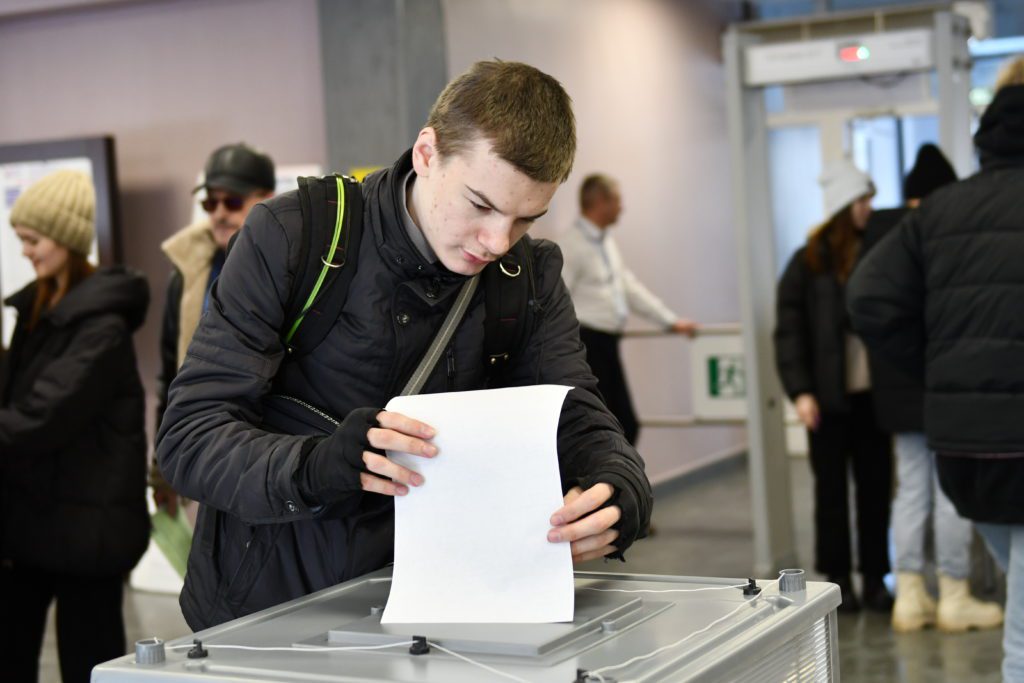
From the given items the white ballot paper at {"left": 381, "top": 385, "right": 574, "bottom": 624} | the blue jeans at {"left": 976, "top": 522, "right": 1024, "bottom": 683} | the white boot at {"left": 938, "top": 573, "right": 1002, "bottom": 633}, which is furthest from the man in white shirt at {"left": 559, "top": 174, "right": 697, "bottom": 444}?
the white ballot paper at {"left": 381, "top": 385, "right": 574, "bottom": 624}

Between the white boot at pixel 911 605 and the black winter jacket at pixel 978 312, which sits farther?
the white boot at pixel 911 605

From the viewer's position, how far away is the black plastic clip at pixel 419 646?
1.39 metres

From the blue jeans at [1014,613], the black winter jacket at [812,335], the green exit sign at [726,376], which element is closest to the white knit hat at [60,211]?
the blue jeans at [1014,613]

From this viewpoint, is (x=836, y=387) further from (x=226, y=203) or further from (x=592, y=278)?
(x=226, y=203)

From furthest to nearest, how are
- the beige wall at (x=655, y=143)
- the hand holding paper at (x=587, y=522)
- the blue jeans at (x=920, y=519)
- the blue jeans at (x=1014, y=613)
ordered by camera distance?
the beige wall at (x=655, y=143) < the blue jeans at (x=920, y=519) < the blue jeans at (x=1014, y=613) < the hand holding paper at (x=587, y=522)

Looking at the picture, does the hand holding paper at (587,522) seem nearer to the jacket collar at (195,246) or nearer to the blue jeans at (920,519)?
the jacket collar at (195,246)

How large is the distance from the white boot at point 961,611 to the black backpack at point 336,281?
11.7 ft

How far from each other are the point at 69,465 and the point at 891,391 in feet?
9.67

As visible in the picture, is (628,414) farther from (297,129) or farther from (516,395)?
(516,395)

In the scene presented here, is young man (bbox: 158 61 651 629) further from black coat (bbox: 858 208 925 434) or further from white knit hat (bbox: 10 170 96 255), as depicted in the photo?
black coat (bbox: 858 208 925 434)

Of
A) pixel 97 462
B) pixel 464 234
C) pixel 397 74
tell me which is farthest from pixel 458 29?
pixel 464 234

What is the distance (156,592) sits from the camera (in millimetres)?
6668

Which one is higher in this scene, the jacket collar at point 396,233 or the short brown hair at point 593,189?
the short brown hair at point 593,189

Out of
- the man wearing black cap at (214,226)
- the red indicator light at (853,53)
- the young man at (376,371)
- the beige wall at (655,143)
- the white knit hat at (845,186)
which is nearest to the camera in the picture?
the young man at (376,371)
